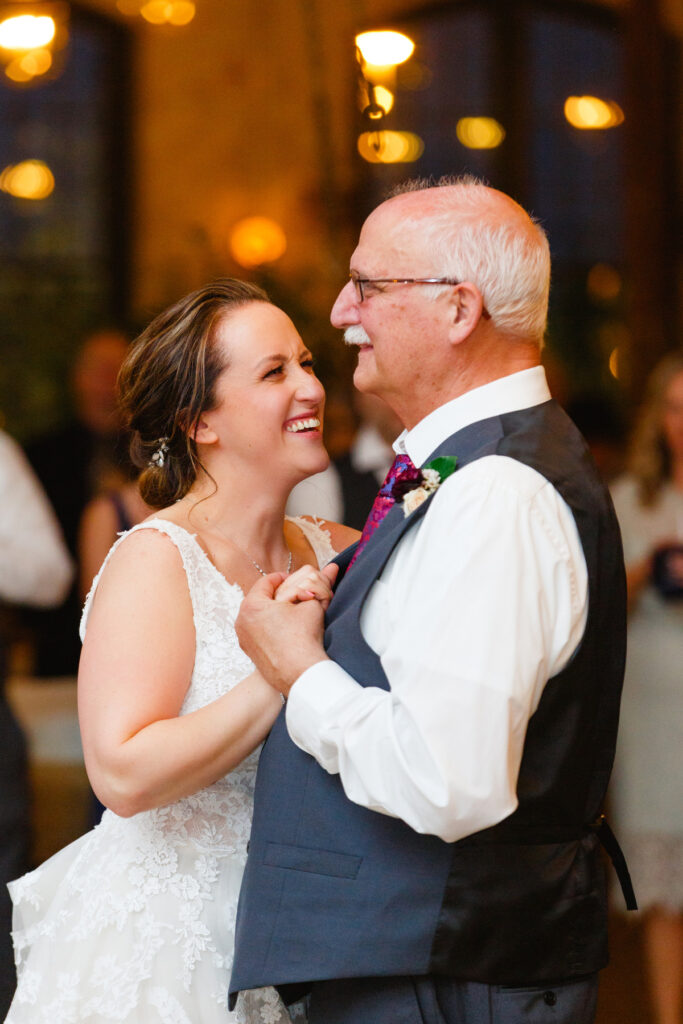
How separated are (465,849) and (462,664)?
0.29 metres

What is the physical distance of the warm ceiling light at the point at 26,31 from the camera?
235 inches

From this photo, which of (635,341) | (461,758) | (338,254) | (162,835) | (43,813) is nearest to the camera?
(461,758)

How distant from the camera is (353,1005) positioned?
164cm

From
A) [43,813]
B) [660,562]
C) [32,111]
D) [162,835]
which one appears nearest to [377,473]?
[660,562]

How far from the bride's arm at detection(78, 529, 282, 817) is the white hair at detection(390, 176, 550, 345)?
0.63m

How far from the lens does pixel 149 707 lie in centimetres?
181

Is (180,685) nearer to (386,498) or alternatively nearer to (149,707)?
(149,707)

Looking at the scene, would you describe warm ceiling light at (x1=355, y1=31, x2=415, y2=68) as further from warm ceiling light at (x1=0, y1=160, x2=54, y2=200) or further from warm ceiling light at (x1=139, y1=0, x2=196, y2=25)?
warm ceiling light at (x1=139, y1=0, x2=196, y2=25)

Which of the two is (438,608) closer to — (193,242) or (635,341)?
(635,341)

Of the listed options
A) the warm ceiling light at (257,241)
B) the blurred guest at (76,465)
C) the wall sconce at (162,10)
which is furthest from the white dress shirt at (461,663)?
the wall sconce at (162,10)

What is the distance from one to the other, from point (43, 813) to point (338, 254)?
13.0ft

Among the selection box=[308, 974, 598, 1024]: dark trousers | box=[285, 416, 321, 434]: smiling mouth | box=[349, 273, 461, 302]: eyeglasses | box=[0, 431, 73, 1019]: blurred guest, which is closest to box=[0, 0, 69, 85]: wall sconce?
box=[0, 431, 73, 1019]: blurred guest

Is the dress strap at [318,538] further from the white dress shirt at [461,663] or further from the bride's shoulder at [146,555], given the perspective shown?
the white dress shirt at [461,663]

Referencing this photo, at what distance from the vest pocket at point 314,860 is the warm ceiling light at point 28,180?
6.39 m
